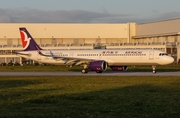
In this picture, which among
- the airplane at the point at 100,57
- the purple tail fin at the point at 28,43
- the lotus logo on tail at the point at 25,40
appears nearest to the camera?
the airplane at the point at 100,57

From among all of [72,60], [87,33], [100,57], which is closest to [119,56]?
[100,57]

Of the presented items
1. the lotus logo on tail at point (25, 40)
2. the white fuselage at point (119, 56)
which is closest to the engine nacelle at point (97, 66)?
the white fuselage at point (119, 56)

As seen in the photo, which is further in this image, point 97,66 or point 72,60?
point 72,60

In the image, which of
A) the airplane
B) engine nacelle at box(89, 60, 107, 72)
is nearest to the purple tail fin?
the airplane

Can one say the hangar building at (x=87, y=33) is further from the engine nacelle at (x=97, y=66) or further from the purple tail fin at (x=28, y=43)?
the engine nacelle at (x=97, y=66)

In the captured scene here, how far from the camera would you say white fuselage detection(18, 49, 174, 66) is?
163 ft

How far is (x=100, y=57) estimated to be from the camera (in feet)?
173

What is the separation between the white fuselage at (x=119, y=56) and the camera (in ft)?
163

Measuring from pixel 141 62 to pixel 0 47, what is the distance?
162 feet

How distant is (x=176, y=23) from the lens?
317 ft

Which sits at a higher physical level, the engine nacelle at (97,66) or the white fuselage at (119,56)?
the white fuselage at (119,56)

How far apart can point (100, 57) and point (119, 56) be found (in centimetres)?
278

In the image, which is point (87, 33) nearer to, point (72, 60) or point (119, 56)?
point (72, 60)

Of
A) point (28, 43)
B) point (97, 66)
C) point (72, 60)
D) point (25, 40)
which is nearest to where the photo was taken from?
point (97, 66)
